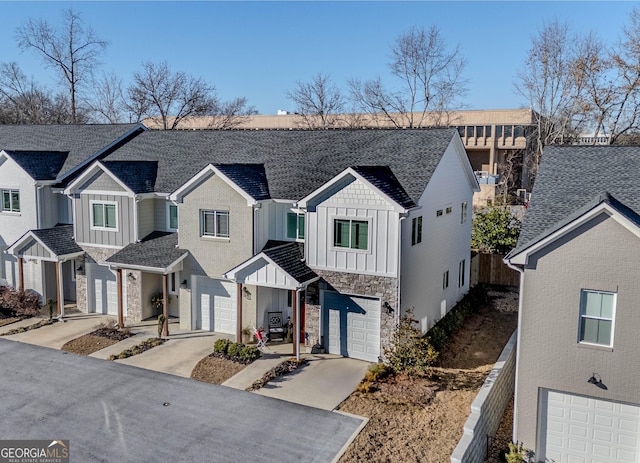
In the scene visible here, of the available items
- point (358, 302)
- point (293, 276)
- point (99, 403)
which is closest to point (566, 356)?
point (358, 302)

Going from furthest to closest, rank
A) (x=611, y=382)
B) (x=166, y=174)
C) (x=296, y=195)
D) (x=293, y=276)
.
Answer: (x=166, y=174)
(x=296, y=195)
(x=293, y=276)
(x=611, y=382)

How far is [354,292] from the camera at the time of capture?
18094mm

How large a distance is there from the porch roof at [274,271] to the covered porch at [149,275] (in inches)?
123

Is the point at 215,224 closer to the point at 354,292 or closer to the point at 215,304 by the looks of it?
the point at 215,304

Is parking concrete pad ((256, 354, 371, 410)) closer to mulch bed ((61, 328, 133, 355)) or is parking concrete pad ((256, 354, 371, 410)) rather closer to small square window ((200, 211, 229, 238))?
small square window ((200, 211, 229, 238))

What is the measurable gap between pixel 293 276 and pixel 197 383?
450cm

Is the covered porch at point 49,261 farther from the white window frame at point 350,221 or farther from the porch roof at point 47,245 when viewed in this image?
the white window frame at point 350,221

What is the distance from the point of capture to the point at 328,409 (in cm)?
1468

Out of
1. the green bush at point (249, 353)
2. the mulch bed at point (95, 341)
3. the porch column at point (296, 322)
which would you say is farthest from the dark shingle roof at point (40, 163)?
the porch column at point (296, 322)

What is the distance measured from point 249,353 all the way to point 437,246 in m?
8.61

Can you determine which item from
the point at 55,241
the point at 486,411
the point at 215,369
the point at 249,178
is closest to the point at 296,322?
the point at 215,369

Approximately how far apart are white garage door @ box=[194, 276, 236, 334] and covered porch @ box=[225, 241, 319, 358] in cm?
97

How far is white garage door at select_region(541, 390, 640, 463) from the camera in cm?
1194

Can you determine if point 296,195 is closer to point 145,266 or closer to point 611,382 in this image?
point 145,266
